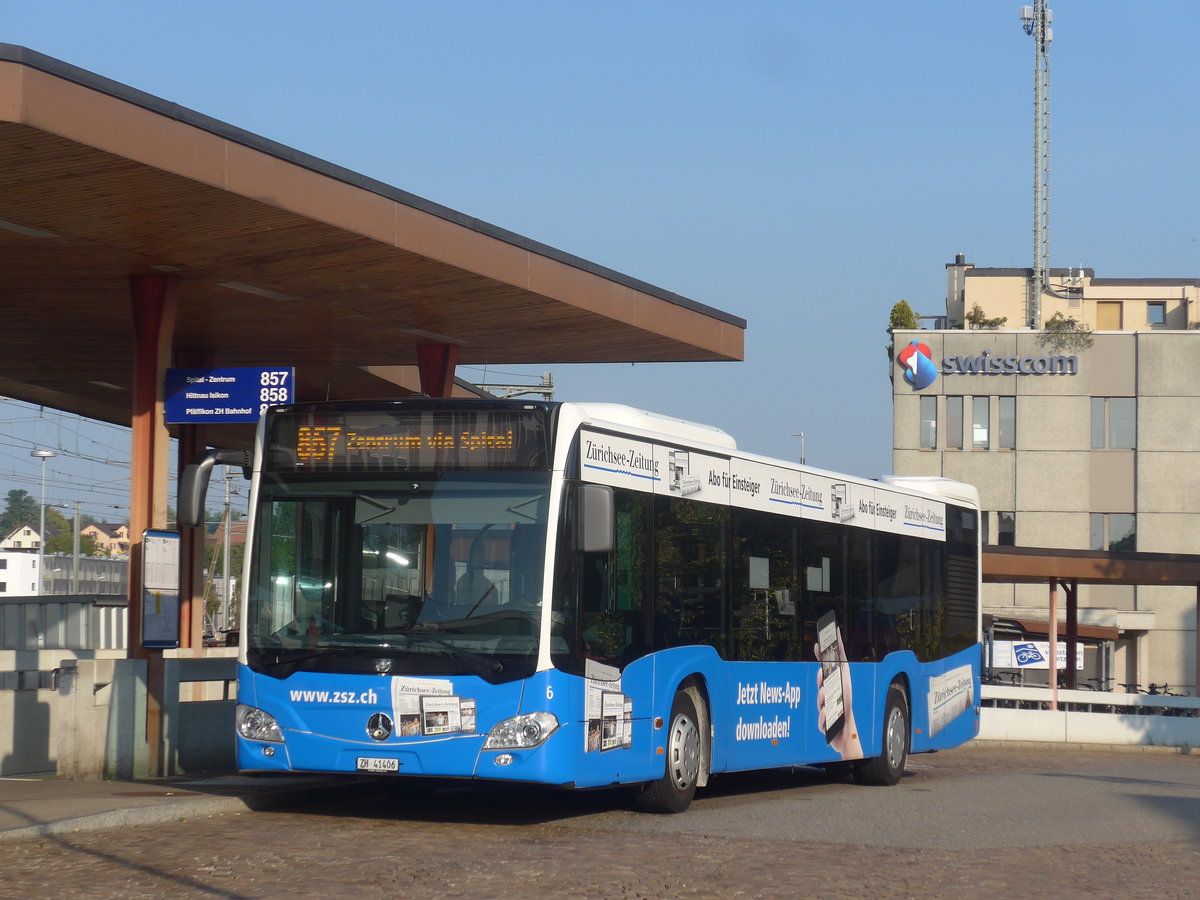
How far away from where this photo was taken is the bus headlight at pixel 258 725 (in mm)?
11688

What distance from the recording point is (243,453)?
41.0ft

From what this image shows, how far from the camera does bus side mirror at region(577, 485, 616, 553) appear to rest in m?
11.3

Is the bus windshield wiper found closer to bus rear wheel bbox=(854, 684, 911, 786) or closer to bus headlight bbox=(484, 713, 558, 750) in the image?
bus headlight bbox=(484, 713, 558, 750)

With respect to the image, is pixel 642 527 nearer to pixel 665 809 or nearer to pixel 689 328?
pixel 665 809

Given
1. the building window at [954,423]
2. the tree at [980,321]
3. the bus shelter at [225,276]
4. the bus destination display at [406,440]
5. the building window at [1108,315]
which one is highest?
the building window at [1108,315]

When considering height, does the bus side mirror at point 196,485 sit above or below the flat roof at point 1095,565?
above

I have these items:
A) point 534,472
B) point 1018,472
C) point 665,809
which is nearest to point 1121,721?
point 665,809

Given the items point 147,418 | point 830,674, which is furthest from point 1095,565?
point 147,418

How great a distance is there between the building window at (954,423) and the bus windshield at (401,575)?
54.5 m

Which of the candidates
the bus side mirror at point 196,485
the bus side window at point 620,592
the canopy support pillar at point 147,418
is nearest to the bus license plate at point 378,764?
the bus side window at point 620,592

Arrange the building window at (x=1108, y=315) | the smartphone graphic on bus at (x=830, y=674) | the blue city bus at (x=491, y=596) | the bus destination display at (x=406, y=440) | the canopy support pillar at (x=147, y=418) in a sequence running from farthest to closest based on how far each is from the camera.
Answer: the building window at (x=1108, y=315) → the smartphone graphic on bus at (x=830, y=674) → the canopy support pillar at (x=147, y=418) → the bus destination display at (x=406, y=440) → the blue city bus at (x=491, y=596)

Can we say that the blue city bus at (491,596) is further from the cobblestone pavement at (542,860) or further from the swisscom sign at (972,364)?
the swisscom sign at (972,364)

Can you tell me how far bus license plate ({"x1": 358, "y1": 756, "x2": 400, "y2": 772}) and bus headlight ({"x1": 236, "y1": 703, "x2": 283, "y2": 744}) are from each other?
2.13 ft

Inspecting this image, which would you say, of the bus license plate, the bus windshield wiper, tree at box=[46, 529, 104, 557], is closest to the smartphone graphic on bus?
the bus windshield wiper
